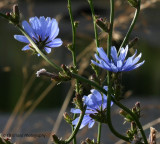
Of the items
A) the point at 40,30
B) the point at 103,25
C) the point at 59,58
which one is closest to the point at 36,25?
the point at 40,30

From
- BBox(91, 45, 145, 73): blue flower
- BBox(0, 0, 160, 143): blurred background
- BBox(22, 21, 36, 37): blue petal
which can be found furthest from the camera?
BBox(0, 0, 160, 143): blurred background

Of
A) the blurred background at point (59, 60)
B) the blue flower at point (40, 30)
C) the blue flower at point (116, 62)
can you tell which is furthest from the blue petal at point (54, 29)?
the blurred background at point (59, 60)

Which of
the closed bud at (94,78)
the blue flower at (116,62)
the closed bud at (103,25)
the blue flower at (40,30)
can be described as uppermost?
the closed bud at (103,25)

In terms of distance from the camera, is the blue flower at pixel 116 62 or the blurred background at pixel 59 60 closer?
the blue flower at pixel 116 62

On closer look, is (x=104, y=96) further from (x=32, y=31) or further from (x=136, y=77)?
(x=136, y=77)

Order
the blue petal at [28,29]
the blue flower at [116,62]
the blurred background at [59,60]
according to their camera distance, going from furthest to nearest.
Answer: the blurred background at [59,60] → the blue petal at [28,29] → the blue flower at [116,62]

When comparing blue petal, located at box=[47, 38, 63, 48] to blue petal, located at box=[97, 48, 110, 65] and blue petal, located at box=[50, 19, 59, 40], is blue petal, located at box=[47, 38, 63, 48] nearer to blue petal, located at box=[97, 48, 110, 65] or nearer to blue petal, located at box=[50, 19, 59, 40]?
blue petal, located at box=[50, 19, 59, 40]

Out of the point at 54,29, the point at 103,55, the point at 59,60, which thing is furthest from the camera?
the point at 59,60

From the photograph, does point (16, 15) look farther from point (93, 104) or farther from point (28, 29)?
point (93, 104)

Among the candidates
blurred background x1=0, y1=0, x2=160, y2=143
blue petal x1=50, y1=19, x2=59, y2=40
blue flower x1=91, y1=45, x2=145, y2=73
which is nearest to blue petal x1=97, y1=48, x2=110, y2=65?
blue flower x1=91, y1=45, x2=145, y2=73

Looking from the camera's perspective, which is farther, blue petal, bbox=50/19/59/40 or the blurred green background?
the blurred green background

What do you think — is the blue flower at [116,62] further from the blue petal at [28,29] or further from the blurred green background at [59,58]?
the blurred green background at [59,58]
